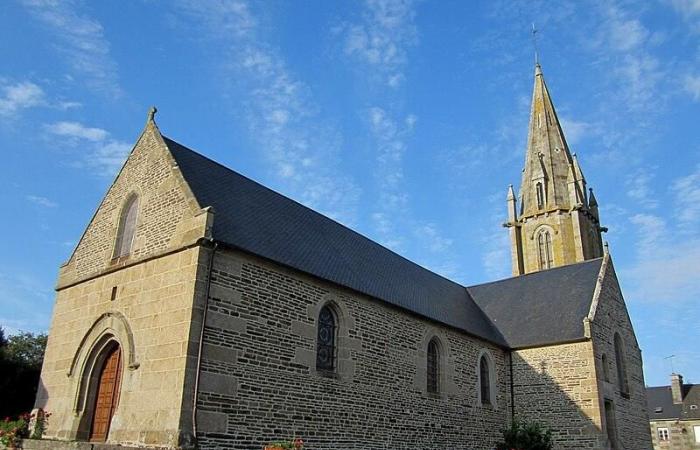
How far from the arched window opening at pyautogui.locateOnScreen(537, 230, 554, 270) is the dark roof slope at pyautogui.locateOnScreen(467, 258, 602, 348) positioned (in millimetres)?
9532

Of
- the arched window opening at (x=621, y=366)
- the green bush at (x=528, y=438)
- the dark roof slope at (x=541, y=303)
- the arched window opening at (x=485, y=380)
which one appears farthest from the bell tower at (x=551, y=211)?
the green bush at (x=528, y=438)

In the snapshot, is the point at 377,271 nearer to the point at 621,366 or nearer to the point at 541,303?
the point at 541,303

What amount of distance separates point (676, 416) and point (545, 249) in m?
19.8

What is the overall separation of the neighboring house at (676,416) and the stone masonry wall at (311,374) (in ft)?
104

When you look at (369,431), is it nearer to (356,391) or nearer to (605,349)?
(356,391)

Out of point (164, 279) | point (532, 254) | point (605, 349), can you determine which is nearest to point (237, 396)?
point (164, 279)

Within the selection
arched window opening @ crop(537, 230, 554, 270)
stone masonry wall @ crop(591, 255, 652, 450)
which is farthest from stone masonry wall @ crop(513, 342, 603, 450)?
arched window opening @ crop(537, 230, 554, 270)

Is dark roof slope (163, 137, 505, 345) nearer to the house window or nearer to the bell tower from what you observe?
the house window

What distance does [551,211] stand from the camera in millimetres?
34562

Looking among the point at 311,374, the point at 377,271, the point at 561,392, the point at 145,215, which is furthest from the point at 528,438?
the point at 145,215

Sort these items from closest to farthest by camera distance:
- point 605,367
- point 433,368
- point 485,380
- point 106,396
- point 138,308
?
point 138,308 → point 106,396 → point 433,368 → point 605,367 → point 485,380

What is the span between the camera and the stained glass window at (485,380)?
763 inches

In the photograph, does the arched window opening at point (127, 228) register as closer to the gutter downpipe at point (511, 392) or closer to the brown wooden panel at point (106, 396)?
the brown wooden panel at point (106, 396)

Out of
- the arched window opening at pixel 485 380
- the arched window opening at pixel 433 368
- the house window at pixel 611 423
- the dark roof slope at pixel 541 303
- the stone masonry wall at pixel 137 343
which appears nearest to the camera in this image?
the stone masonry wall at pixel 137 343
